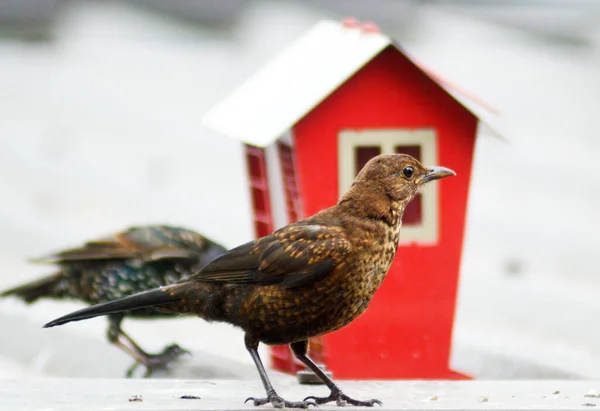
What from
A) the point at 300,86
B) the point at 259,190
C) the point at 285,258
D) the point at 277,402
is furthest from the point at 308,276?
the point at 259,190

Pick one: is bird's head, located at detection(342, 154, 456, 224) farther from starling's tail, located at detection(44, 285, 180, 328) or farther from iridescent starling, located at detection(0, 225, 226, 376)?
iridescent starling, located at detection(0, 225, 226, 376)

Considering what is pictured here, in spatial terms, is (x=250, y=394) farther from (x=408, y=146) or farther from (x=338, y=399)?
(x=408, y=146)

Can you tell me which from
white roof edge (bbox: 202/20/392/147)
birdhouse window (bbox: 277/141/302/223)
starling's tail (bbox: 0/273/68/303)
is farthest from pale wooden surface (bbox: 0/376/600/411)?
starling's tail (bbox: 0/273/68/303)

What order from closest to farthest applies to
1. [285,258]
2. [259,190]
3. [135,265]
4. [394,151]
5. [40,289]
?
1. [285,258]
2. [394,151]
3. [259,190]
4. [135,265]
5. [40,289]

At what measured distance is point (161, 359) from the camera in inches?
241

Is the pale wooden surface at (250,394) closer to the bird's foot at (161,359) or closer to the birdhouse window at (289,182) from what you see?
the birdhouse window at (289,182)

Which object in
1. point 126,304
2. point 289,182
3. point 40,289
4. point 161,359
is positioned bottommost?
point 161,359

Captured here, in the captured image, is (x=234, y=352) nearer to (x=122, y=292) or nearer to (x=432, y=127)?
(x=122, y=292)

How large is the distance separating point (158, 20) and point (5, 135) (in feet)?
8.63

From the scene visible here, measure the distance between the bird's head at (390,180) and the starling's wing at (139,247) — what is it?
5.45ft

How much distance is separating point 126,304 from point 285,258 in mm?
508

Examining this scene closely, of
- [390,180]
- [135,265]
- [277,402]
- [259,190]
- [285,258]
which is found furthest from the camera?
[135,265]

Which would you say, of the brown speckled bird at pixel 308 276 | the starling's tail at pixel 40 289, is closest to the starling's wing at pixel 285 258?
the brown speckled bird at pixel 308 276

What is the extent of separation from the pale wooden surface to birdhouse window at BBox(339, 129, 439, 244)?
68cm
